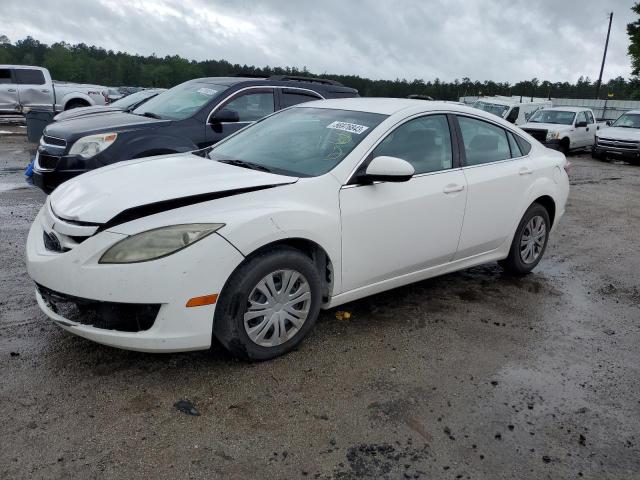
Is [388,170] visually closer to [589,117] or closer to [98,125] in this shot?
[98,125]

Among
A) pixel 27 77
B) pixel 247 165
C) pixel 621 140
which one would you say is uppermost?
pixel 27 77

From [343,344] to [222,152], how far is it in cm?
177

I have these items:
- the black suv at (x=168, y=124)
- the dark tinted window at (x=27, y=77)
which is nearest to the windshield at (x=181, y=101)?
the black suv at (x=168, y=124)

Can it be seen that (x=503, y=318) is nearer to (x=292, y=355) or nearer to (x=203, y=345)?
(x=292, y=355)

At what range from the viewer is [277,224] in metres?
3.23

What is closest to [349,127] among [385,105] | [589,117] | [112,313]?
[385,105]

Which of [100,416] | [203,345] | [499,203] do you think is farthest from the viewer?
[499,203]

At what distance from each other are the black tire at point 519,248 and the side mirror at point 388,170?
1.89 metres

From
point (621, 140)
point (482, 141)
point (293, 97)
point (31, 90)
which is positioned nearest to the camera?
point (482, 141)

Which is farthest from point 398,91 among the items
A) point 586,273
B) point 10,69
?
point 586,273

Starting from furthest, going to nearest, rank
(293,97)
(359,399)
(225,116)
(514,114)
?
(514,114), (293,97), (225,116), (359,399)

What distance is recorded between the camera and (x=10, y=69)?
1902 cm

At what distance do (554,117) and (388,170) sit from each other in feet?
57.3

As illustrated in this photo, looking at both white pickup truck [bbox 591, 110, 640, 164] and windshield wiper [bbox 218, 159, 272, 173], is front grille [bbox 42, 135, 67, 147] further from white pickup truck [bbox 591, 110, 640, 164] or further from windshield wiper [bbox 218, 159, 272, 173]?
white pickup truck [bbox 591, 110, 640, 164]
